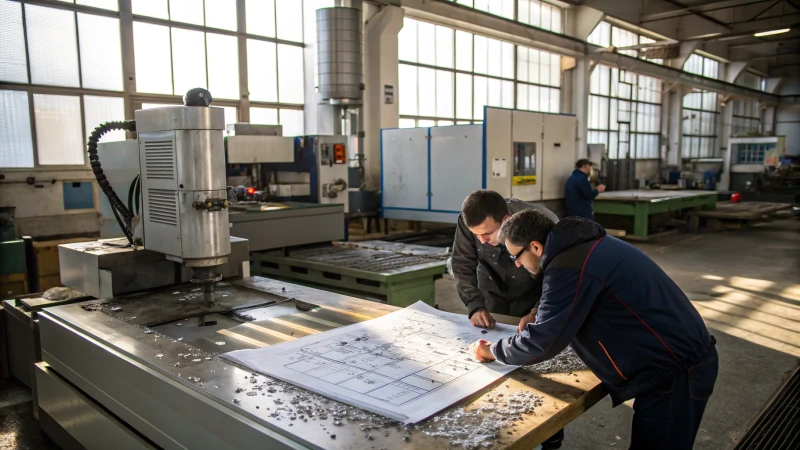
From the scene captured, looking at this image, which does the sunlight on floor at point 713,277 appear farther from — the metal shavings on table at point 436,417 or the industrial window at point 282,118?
the metal shavings on table at point 436,417

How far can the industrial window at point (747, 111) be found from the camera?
17.6m

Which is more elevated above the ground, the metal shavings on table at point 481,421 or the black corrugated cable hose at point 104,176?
the black corrugated cable hose at point 104,176

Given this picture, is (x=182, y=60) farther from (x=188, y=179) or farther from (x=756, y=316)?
(x=756, y=316)

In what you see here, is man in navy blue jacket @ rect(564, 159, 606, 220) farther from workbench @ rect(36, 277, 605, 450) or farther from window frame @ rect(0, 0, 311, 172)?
workbench @ rect(36, 277, 605, 450)

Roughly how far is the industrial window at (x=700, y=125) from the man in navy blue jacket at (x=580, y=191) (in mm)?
10948

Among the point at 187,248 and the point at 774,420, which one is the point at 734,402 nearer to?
the point at 774,420

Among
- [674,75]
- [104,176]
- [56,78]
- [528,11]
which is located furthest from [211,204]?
[674,75]

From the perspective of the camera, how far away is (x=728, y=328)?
3.88 m

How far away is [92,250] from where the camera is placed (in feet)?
6.27

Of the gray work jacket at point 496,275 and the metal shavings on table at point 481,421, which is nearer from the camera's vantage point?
the metal shavings on table at point 481,421

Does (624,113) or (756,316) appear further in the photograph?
(624,113)

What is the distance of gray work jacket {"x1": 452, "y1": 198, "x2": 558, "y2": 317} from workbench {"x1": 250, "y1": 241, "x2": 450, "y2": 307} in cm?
80

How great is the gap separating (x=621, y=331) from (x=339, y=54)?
17.0 feet

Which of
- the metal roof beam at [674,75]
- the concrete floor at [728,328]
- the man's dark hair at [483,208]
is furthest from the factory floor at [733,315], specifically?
the metal roof beam at [674,75]
